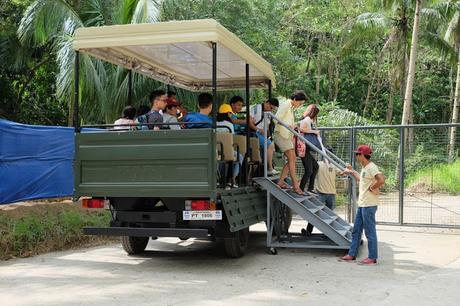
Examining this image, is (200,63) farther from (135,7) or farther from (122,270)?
(135,7)

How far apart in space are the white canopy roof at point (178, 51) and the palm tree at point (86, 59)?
155 inches

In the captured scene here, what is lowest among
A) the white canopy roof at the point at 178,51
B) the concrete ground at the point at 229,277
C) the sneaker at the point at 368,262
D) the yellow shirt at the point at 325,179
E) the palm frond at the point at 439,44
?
the concrete ground at the point at 229,277

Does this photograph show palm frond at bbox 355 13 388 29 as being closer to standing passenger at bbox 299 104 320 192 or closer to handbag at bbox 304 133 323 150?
standing passenger at bbox 299 104 320 192

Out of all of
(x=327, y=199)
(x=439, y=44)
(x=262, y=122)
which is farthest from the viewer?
(x=439, y=44)

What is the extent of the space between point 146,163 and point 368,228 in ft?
10.4

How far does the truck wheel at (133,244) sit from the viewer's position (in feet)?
28.3

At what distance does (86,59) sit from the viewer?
1348cm

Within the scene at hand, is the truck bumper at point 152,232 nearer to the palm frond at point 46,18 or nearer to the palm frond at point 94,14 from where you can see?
the palm frond at point 46,18

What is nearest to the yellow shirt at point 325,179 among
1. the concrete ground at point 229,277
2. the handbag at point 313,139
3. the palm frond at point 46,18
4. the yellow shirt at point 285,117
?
the handbag at point 313,139

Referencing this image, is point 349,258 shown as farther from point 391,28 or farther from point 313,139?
point 391,28

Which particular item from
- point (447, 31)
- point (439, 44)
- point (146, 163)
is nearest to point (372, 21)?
point (439, 44)

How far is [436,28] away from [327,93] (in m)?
7.96

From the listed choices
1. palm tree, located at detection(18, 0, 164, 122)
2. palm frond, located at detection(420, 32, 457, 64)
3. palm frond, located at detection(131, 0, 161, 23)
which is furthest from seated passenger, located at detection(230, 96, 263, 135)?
palm frond, located at detection(420, 32, 457, 64)

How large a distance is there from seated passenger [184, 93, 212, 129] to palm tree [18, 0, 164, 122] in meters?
6.37
